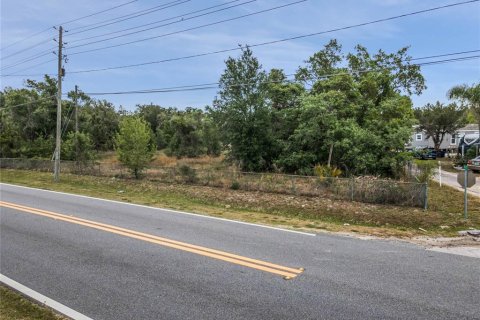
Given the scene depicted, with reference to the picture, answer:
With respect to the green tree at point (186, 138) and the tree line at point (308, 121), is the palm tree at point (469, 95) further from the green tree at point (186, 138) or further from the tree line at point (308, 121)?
the green tree at point (186, 138)

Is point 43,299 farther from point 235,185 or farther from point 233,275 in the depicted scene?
point 235,185

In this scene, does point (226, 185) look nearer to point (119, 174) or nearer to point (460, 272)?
point (119, 174)

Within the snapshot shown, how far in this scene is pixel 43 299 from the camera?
501cm

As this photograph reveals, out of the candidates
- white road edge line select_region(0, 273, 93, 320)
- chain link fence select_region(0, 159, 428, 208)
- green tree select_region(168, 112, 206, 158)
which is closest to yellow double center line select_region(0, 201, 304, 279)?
white road edge line select_region(0, 273, 93, 320)

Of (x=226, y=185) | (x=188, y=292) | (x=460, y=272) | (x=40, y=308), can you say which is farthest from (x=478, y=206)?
(x=40, y=308)

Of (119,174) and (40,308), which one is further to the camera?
(119,174)

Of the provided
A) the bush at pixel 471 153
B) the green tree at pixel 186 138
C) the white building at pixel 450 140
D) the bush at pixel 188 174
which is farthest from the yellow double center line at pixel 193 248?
the white building at pixel 450 140

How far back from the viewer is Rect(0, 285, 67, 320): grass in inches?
179

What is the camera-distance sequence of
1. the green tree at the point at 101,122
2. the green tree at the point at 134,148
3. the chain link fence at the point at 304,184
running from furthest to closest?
1. the green tree at the point at 101,122
2. the green tree at the point at 134,148
3. the chain link fence at the point at 304,184

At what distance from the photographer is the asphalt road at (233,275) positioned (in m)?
4.55

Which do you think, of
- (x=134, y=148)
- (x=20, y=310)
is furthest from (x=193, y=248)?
(x=134, y=148)

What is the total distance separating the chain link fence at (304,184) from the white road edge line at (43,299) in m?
11.4

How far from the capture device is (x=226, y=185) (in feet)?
58.9

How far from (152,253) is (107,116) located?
190ft
